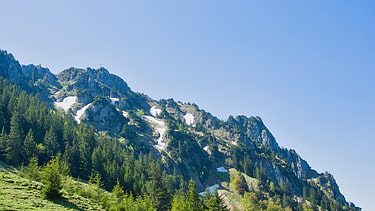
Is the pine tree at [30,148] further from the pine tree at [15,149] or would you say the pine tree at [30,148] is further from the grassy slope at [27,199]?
the grassy slope at [27,199]

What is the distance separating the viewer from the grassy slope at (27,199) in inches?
1290

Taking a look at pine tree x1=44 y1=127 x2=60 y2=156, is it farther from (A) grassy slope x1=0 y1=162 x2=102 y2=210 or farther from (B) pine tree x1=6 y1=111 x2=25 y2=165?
(A) grassy slope x1=0 y1=162 x2=102 y2=210

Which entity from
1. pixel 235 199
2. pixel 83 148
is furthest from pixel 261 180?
pixel 83 148

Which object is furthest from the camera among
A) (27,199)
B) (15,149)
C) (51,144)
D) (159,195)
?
(51,144)

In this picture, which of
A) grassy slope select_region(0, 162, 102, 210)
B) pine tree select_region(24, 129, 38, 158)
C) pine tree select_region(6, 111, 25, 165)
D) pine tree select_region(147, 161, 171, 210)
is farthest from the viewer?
pine tree select_region(24, 129, 38, 158)

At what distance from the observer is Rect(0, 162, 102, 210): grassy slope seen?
3277 cm

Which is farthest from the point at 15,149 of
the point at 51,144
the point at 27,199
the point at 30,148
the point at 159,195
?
the point at 27,199

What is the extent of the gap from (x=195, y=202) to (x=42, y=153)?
6493 cm

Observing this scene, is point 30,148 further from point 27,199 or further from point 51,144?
point 27,199

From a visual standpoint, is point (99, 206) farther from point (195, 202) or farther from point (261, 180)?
point (261, 180)

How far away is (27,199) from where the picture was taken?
3647 centimetres

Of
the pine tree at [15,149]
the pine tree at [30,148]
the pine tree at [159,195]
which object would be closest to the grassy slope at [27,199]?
the pine tree at [159,195]

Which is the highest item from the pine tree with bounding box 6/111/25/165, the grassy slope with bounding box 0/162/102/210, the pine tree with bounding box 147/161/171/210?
the pine tree with bounding box 6/111/25/165

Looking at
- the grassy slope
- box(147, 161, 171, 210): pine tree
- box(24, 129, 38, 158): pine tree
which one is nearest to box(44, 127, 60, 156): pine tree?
box(24, 129, 38, 158): pine tree
